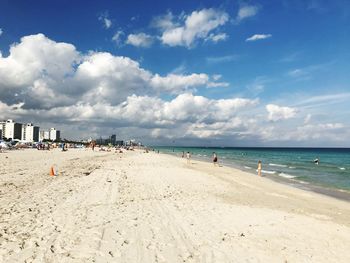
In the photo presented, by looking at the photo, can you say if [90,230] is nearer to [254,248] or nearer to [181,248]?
[181,248]

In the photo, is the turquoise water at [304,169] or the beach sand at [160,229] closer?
the beach sand at [160,229]

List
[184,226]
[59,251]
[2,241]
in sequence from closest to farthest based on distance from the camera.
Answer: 1. [59,251]
2. [2,241]
3. [184,226]

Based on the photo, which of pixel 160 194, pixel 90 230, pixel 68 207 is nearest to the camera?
pixel 90 230

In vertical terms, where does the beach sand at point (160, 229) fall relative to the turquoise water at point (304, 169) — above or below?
above

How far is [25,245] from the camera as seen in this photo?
7055 millimetres

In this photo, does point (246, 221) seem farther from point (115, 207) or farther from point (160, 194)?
point (160, 194)

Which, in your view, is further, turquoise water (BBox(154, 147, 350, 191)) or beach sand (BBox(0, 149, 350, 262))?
turquoise water (BBox(154, 147, 350, 191))

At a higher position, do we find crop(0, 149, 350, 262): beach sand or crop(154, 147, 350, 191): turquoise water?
crop(0, 149, 350, 262): beach sand

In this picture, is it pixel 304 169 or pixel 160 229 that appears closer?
pixel 160 229

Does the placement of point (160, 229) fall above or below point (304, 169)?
above

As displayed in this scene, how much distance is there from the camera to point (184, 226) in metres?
9.35

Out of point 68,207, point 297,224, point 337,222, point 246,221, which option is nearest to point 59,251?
point 68,207

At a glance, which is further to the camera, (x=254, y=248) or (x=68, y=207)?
(x=68, y=207)

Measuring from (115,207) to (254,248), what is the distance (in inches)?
228
